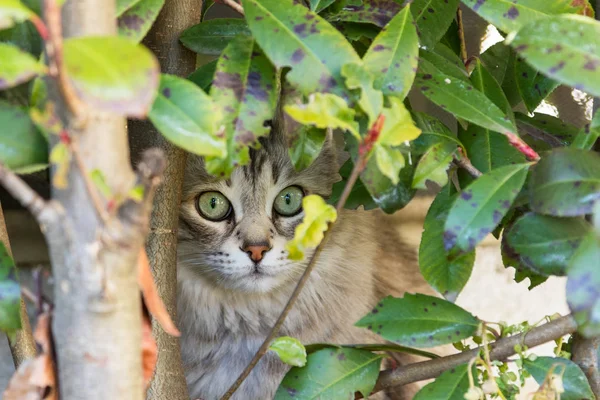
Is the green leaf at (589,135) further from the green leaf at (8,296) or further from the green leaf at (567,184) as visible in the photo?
the green leaf at (8,296)

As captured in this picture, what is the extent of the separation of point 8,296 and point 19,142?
0.53ft

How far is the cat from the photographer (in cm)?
144

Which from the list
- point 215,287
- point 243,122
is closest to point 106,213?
point 243,122

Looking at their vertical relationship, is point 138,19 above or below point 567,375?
above

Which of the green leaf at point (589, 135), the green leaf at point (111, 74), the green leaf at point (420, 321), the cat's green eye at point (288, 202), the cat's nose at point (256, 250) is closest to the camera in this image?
the green leaf at point (111, 74)

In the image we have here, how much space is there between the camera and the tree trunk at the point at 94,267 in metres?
0.53

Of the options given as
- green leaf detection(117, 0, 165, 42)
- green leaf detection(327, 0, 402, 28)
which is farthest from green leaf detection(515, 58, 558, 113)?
green leaf detection(117, 0, 165, 42)

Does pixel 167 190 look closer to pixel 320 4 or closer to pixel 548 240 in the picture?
pixel 320 4

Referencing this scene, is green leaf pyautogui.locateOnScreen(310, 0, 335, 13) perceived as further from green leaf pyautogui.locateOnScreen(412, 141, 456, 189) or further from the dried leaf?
the dried leaf

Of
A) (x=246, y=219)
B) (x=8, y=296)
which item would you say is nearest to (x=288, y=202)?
(x=246, y=219)

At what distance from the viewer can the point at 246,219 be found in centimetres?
143

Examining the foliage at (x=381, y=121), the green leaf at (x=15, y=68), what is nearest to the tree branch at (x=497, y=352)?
the foliage at (x=381, y=121)

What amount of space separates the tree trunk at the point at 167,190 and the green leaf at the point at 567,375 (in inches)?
19.1

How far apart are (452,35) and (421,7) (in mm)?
234
